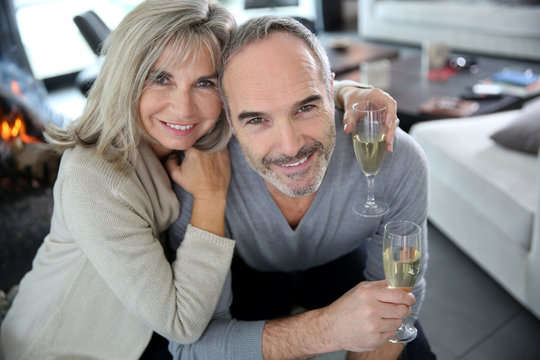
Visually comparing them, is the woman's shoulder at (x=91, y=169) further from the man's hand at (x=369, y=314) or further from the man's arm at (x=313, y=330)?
the man's hand at (x=369, y=314)

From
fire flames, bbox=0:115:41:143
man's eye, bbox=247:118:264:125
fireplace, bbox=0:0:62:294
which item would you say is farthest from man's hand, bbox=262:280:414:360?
fire flames, bbox=0:115:41:143

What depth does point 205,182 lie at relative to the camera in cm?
134

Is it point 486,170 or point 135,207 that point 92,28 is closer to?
point 135,207

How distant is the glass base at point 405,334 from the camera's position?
1178 millimetres

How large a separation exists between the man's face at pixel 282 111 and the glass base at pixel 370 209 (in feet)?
0.48

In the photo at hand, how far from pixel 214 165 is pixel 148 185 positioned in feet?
0.62

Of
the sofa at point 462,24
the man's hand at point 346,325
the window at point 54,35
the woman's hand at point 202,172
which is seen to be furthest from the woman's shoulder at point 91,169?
the window at point 54,35

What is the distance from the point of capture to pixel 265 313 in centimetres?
160

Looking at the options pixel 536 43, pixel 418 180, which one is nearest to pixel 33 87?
pixel 418 180

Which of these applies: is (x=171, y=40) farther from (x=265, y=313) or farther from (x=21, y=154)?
(x=21, y=154)

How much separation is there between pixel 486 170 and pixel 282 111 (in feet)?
3.91

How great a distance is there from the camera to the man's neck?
4.72 feet

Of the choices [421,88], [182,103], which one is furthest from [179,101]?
[421,88]

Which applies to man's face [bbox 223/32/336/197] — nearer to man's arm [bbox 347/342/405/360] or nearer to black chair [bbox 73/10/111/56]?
man's arm [bbox 347/342/405/360]
